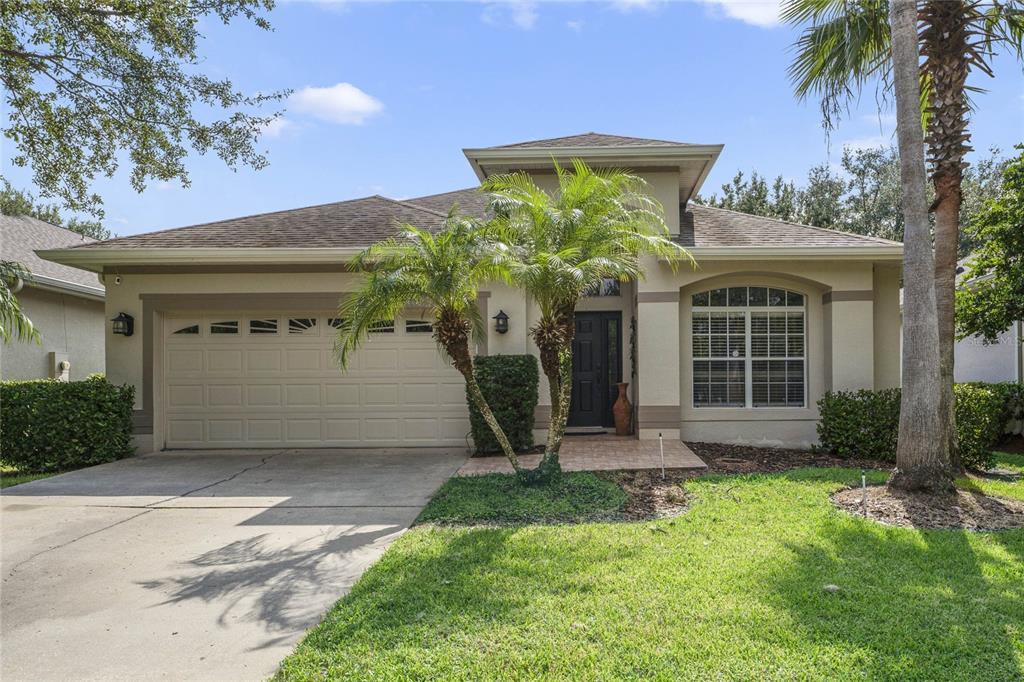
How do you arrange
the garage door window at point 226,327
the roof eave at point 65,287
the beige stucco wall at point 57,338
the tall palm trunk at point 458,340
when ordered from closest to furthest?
the tall palm trunk at point 458,340 → the garage door window at point 226,327 → the roof eave at point 65,287 → the beige stucco wall at point 57,338

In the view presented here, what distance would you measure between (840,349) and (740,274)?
206 centimetres

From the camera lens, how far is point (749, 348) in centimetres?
1086

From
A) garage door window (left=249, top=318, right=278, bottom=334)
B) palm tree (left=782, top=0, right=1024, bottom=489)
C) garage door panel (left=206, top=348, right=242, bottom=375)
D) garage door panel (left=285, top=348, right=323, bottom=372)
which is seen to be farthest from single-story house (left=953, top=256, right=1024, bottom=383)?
garage door panel (left=206, top=348, right=242, bottom=375)

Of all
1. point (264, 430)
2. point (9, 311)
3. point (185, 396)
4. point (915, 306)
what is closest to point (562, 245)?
point (915, 306)

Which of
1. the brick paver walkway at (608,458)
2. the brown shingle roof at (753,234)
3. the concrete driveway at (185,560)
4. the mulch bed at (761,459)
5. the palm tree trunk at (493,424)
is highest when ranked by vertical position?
the brown shingle roof at (753,234)

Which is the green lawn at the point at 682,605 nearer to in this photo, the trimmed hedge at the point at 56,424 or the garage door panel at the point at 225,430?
the garage door panel at the point at 225,430

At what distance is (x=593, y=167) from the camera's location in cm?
1078

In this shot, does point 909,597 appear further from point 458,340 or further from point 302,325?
point 302,325

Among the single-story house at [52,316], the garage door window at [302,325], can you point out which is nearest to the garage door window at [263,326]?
the garage door window at [302,325]

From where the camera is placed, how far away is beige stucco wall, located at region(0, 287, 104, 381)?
12719 mm

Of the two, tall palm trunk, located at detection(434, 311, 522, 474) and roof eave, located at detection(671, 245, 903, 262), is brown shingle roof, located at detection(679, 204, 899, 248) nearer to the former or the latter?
roof eave, located at detection(671, 245, 903, 262)

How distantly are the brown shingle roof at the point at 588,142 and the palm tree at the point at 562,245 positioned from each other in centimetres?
400

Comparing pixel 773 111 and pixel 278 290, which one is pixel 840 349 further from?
pixel 278 290

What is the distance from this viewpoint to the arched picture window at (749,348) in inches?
426
